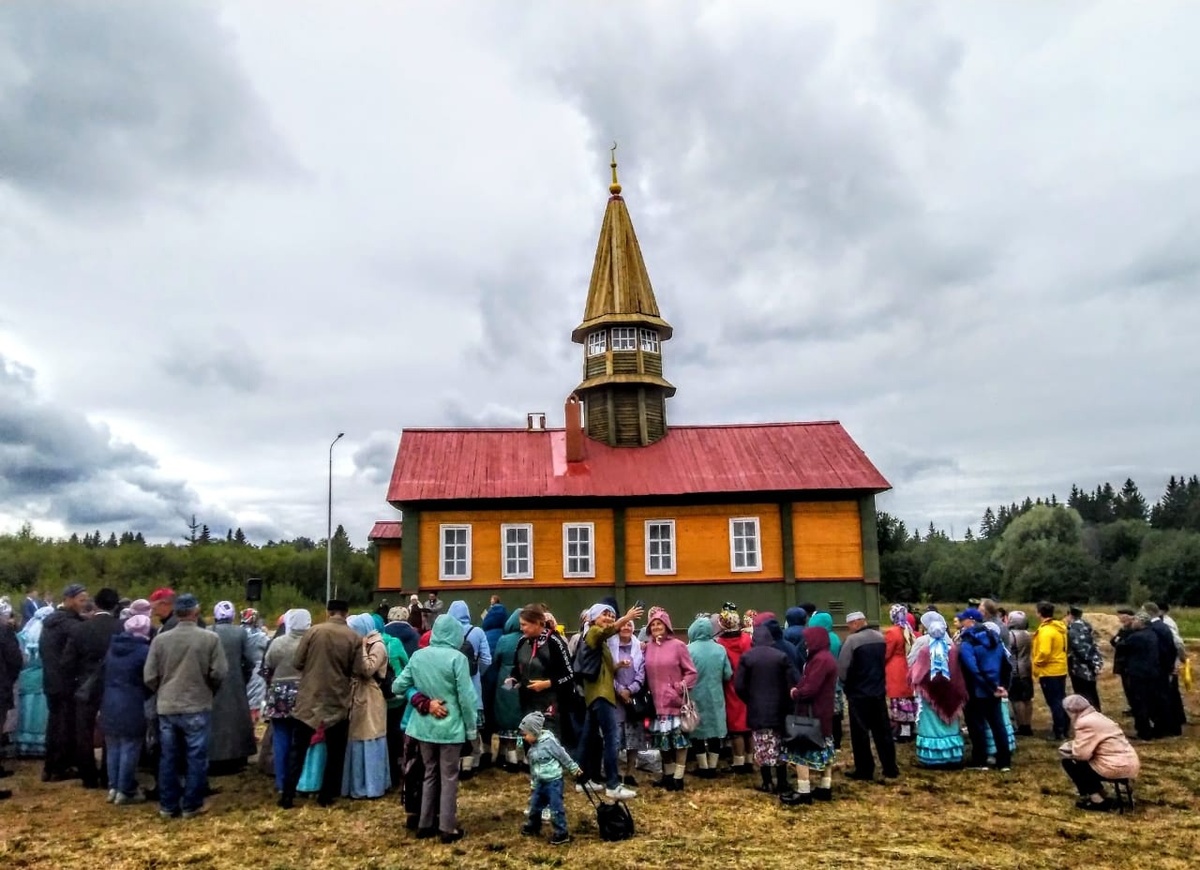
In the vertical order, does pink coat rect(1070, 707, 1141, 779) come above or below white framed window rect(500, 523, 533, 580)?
below

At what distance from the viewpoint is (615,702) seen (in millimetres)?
7547

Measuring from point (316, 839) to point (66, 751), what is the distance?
3.99m

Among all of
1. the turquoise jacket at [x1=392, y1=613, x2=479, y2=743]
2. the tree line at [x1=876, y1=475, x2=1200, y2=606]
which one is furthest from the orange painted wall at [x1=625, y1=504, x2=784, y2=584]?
the tree line at [x1=876, y1=475, x2=1200, y2=606]

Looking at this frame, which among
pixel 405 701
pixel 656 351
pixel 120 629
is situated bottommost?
pixel 405 701

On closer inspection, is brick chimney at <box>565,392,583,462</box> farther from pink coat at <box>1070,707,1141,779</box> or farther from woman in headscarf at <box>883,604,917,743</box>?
pink coat at <box>1070,707,1141,779</box>

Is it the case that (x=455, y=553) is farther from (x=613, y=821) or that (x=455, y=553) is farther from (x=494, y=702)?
(x=613, y=821)

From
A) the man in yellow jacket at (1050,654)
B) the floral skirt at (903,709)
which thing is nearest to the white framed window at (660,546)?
the floral skirt at (903,709)

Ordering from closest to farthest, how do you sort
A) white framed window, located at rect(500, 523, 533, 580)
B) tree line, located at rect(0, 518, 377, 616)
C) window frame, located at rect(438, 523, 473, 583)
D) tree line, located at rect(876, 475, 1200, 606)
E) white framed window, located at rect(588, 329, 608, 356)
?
window frame, located at rect(438, 523, 473, 583), white framed window, located at rect(500, 523, 533, 580), white framed window, located at rect(588, 329, 608, 356), tree line, located at rect(0, 518, 377, 616), tree line, located at rect(876, 475, 1200, 606)

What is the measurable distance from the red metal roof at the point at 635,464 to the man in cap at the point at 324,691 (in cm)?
1234

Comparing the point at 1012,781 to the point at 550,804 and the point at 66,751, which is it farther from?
the point at 66,751

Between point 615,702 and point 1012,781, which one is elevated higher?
point 615,702

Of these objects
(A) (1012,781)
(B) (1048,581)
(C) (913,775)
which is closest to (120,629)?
(C) (913,775)

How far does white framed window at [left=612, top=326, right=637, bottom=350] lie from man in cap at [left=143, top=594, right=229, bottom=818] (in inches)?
675

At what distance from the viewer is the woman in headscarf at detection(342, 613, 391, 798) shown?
7.77 metres
